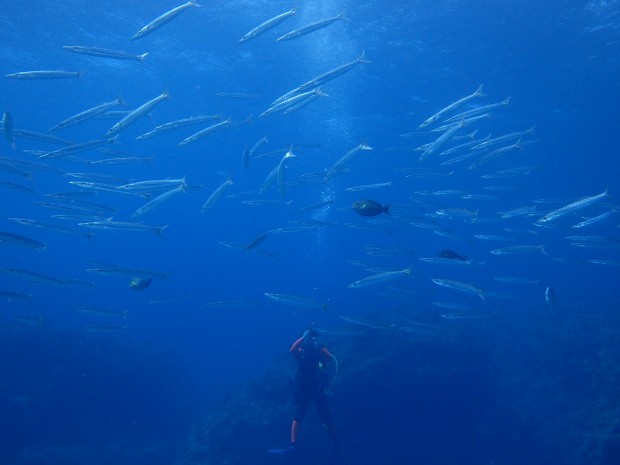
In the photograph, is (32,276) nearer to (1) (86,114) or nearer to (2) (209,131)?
(1) (86,114)

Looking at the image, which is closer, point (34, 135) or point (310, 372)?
point (34, 135)

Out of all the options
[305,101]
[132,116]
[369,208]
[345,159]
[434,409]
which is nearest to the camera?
[369,208]

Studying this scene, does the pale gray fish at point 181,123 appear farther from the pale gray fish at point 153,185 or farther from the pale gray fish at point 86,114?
the pale gray fish at point 153,185

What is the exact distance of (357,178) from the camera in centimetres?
6009

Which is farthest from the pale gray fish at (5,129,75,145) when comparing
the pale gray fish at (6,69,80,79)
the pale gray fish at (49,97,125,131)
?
the pale gray fish at (6,69,80,79)

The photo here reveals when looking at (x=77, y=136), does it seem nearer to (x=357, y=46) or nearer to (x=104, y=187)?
(x=357, y=46)

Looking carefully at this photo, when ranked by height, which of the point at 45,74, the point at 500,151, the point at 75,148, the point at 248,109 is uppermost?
the point at 248,109

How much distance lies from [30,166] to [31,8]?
13239 mm

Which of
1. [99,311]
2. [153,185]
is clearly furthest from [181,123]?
[99,311]

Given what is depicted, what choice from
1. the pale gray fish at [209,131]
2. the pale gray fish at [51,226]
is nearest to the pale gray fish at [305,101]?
the pale gray fish at [209,131]

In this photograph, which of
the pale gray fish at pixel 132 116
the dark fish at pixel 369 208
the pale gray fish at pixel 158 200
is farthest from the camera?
the pale gray fish at pixel 158 200

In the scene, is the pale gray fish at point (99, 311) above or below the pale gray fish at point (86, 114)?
below

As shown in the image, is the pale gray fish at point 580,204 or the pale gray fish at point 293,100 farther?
the pale gray fish at point 580,204

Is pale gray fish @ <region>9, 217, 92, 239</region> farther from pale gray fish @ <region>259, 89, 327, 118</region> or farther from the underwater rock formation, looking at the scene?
the underwater rock formation
